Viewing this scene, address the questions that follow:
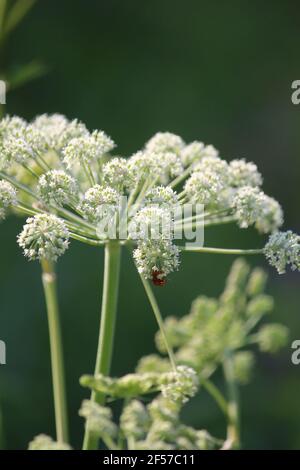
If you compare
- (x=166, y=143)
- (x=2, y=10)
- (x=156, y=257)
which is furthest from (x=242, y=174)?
(x=2, y=10)

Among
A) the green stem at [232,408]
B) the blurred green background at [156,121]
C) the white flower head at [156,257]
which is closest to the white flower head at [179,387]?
the white flower head at [156,257]

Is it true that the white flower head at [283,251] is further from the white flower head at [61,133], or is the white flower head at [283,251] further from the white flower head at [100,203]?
the white flower head at [61,133]

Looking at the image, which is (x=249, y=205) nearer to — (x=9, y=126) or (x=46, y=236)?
(x=46, y=236)

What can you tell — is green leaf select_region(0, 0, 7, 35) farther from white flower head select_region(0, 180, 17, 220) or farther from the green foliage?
the green foliage

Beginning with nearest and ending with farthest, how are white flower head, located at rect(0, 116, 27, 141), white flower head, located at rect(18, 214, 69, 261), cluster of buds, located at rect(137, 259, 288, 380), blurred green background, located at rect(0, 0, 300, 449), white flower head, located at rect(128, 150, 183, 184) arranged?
white flower head, located at rect(18, 214, 69, 261), white flower head, located at rect(128, 150, 183, 184), white flower head, located at rect(0, 116, 27, 141), cluster of buds, located at rect(137, 259, 288, 380), blurred green background, located at rect(0, 0, 300, 449)

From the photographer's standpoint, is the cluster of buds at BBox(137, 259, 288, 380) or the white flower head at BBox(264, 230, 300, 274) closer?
the white flower head at BBox(264, 230, 300, 274)

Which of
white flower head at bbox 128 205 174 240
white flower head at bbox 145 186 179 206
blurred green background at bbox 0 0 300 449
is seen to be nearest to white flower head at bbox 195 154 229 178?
white flower head at bbox 145 186 179 206

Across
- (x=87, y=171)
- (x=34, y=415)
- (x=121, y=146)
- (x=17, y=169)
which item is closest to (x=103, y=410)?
(x=87, y=171)
